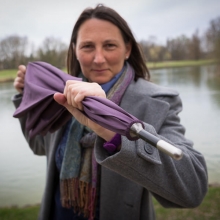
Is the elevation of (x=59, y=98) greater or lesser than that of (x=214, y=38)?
lesser

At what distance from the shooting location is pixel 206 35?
8.57 feet

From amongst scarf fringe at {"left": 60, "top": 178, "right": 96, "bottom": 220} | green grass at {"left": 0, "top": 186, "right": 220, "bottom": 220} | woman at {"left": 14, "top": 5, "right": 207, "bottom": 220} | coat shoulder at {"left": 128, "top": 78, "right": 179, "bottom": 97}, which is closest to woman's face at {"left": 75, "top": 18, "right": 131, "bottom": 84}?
woman at {"left": 14, "top": 5, "right": 207, "bottom": 220}

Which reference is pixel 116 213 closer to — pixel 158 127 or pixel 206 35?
pixel 158 127

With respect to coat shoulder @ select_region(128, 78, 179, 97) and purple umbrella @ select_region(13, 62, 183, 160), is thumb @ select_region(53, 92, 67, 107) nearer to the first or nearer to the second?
purple umbrella @ select_region(13, 62, 183, 160)

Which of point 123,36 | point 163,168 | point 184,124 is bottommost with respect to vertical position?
point 184,124

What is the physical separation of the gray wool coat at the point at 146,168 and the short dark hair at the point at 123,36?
0.43ft

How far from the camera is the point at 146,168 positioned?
65 cm

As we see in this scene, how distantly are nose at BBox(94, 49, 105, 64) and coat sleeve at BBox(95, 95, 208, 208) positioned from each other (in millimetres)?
389

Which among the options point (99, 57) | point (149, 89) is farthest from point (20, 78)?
point (149, 89)

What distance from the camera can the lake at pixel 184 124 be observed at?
7.86 feet

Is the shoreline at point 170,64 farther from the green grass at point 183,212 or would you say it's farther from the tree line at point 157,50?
the green grass at point 183,212

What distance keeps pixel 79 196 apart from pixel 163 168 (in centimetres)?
52

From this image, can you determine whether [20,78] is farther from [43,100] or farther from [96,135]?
[96,135]

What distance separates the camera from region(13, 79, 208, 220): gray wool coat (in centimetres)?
64
